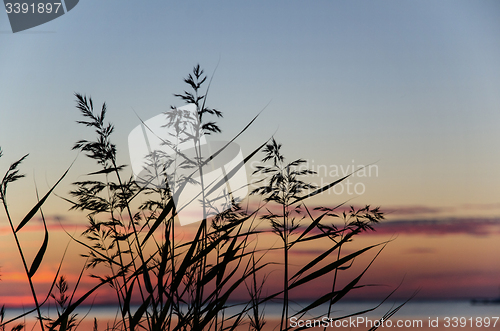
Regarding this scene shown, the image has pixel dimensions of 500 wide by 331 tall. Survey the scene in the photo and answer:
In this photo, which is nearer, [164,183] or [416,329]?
[164,183]

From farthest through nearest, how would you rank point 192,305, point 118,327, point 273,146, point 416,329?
point 416,329
point 118,327
point 273,146
point 192,305

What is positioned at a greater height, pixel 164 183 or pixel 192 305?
pixel 164 183

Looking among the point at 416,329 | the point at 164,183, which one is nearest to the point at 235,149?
the point at 164,183

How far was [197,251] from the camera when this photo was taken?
122 cm

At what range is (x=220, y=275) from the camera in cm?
125

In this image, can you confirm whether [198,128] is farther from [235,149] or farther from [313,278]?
[313,278]

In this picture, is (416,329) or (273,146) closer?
(273,146)

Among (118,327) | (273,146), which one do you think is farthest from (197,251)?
(118,327)

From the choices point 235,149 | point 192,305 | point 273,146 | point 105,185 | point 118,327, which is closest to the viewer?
point 192,305

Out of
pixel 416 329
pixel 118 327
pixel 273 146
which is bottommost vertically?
pixel 416 329

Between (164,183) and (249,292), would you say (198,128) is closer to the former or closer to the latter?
(164,183)

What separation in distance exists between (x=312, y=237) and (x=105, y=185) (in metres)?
0.97

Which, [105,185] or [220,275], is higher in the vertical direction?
[105,185]

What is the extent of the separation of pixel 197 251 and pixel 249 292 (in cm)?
41
